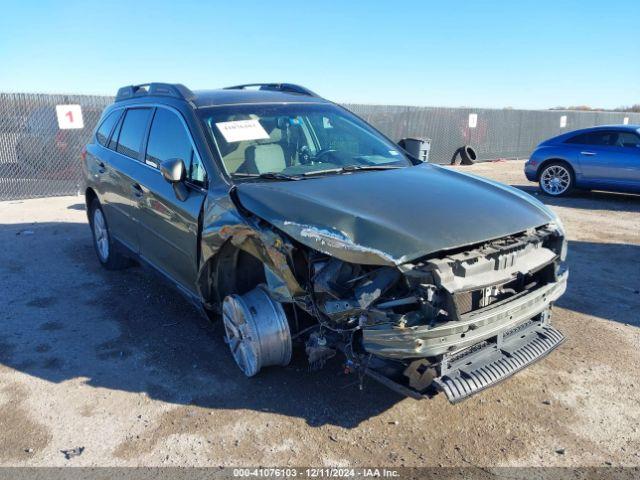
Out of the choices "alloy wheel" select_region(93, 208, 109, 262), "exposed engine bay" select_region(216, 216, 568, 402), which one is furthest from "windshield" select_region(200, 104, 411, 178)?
"alloy wheel" select_region(93, 208, 109, 262)

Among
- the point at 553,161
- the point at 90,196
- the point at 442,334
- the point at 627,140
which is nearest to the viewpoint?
the point at 442,334

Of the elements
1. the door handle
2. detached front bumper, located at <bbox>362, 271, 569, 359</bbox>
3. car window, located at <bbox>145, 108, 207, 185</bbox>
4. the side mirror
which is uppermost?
car window, located at <bbox>145, 108, 207, 185</bbox>

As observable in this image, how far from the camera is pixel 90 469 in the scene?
2814mm

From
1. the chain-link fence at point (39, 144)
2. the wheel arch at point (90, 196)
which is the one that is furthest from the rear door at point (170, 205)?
the chain-link fence at point (39, 144)

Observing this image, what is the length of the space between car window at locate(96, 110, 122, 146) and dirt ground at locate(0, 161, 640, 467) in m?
1.85

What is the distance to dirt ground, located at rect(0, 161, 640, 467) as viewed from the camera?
2930 millimetres

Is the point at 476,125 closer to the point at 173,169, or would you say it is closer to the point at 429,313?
the point at 173,169

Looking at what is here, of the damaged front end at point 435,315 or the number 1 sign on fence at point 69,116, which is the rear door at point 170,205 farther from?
the number 1 sign on fence at point 69,116

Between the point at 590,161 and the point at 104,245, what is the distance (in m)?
9.48

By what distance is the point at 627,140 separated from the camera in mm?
10352

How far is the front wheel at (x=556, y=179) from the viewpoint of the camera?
1109 cm

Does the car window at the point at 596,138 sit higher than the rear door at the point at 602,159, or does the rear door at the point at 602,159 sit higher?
the car window at the point at 596,138

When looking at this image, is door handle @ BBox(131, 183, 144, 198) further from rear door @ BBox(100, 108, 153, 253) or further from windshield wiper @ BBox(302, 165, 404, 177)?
windshield wiper @ BBox(302, 165, 404, 177)

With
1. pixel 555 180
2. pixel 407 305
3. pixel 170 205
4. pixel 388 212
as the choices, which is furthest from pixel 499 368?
pixel 555 180
